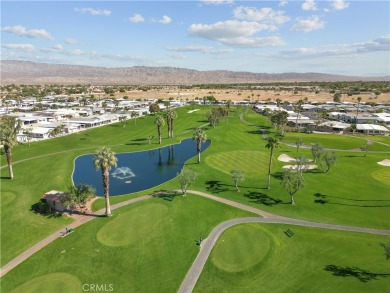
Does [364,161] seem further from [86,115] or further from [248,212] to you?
[86,115]

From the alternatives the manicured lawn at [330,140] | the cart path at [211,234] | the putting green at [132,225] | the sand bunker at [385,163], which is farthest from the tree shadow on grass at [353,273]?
the manicured lawn at [330,140]

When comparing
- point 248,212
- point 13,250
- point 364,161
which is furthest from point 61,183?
point 364,161

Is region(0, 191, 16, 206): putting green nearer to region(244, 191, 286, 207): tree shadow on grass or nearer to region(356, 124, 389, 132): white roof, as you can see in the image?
region(244, 191, 286, 207): tree shadow on grass

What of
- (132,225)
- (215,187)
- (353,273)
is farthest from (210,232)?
(353,273)

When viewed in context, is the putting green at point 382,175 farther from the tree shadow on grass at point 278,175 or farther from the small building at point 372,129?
the small building at point 372,129

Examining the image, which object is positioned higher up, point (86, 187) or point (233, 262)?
point (86, 187)

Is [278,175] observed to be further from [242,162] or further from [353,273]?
[353,273]
